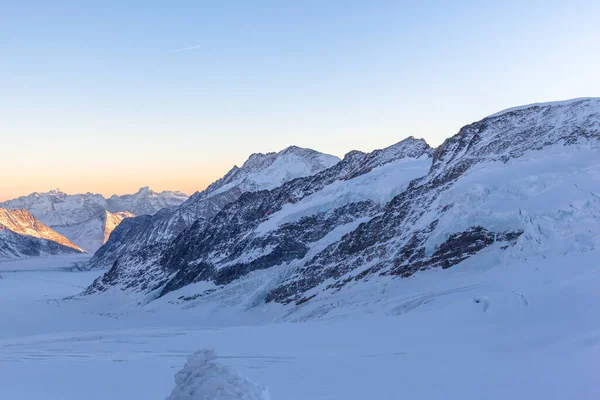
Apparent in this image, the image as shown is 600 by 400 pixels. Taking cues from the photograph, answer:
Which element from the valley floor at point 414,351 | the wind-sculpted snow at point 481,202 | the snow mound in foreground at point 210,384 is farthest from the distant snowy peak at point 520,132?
the snow mound in foreground at point 210,384

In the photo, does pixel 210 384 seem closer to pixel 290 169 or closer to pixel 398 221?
pixel 398 221

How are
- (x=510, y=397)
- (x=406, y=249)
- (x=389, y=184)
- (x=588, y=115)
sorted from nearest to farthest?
(x=510, y=397), (x=406, y=249), (x=588, y=115), (x=389, y=184)

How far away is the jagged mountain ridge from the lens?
270 ft

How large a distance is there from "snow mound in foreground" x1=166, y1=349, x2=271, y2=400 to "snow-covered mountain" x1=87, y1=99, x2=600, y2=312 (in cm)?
3342

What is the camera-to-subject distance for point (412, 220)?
→ 59219 mm

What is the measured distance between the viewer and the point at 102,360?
3058cm

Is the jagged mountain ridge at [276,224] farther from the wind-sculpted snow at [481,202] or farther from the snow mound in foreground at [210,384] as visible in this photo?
the snow mound in foreground at [210,384]

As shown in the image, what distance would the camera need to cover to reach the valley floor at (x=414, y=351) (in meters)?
18.5

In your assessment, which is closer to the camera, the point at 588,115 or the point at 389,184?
the point at 588,115

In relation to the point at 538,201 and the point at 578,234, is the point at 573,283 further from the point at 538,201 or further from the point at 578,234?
the point at 538,201

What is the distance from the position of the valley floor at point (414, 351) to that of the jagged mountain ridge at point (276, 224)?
35.6 meters

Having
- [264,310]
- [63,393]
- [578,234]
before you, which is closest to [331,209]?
[264,310]

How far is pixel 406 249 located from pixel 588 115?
2707 centimetres

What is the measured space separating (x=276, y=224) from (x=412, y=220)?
1355 inches
